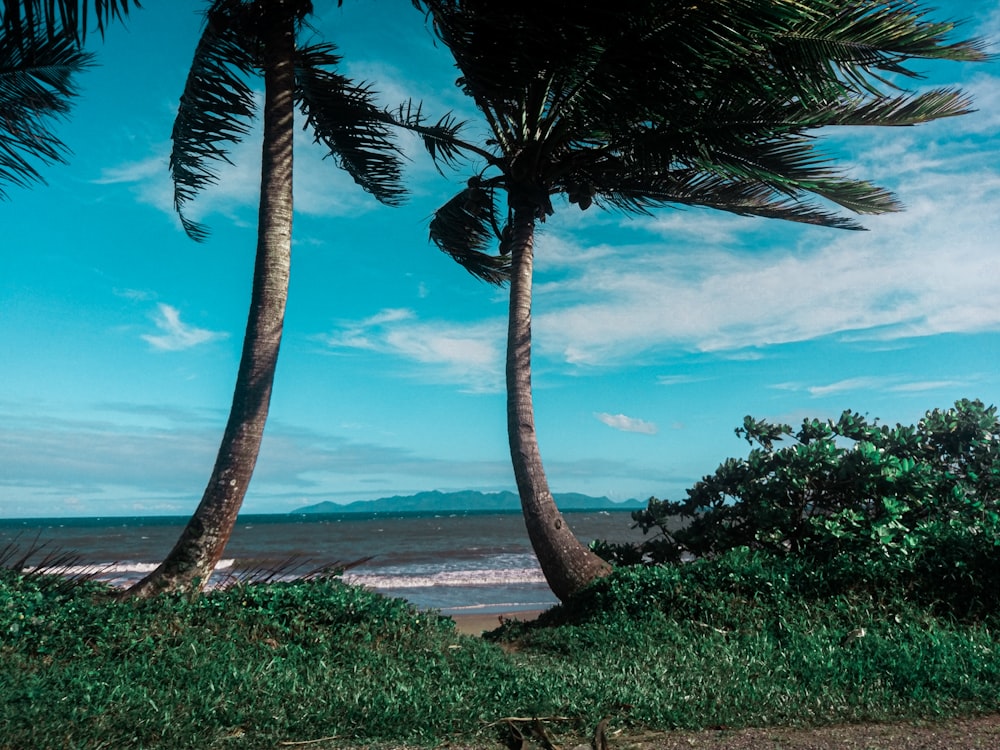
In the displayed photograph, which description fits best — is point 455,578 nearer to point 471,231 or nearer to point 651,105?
point 471,231

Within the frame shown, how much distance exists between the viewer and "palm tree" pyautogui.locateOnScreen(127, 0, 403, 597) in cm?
780

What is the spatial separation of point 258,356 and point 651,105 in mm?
5039

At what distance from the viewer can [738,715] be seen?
504cm

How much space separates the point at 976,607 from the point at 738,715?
4.23m

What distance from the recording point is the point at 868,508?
30.8 feet

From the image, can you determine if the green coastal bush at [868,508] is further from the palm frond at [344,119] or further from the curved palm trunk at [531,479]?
the palm frond at [344,119]

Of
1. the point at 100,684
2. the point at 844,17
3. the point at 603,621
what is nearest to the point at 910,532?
the point at 603,621

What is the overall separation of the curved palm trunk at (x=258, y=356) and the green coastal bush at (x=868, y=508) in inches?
202

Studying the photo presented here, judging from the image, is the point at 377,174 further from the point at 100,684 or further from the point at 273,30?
the point at 100,684

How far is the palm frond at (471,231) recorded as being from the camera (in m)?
11.4

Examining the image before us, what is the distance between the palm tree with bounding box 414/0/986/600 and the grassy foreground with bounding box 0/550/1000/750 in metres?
1.80

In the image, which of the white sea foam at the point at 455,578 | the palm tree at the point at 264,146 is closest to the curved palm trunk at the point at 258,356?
the palm tree at the point at 264,146

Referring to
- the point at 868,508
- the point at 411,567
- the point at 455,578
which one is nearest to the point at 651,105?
the point at 868,508

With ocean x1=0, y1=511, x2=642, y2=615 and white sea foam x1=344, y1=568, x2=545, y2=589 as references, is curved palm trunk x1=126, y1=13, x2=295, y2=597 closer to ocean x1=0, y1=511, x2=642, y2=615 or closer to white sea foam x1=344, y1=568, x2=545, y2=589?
ocean x1=0, y1=511, x2=642, y2=615
